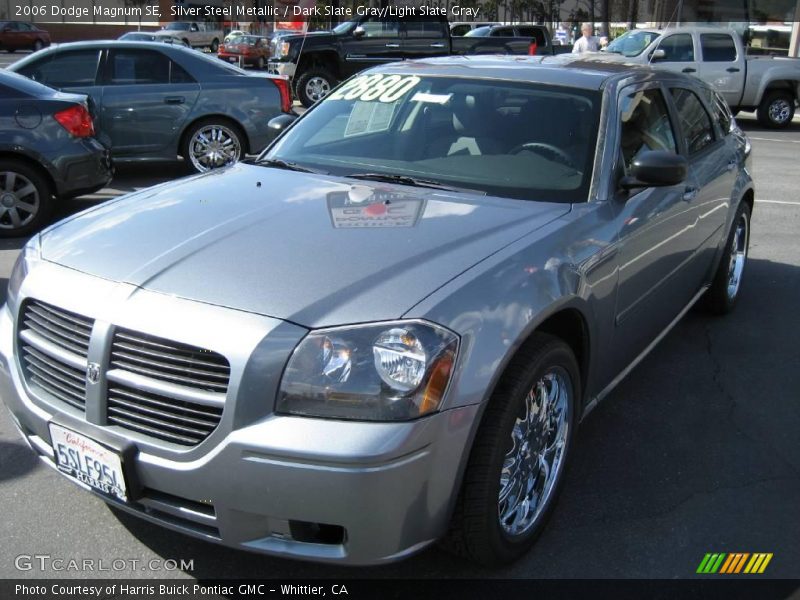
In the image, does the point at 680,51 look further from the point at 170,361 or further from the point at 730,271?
the point at 170,361

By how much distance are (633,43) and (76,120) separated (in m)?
13.0

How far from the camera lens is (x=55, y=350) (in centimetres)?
268

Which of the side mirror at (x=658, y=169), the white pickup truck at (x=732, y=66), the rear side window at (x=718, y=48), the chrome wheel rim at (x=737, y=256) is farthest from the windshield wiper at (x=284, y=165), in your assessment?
the rear side window at (x=718, y=48)

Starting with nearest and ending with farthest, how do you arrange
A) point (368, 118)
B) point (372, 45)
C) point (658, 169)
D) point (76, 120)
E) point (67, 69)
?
point (658, 169) < point (368, 118) < point (76, 120) < point (67, 69) < point (372, 45)

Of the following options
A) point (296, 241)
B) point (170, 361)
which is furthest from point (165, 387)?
point (296, 241)

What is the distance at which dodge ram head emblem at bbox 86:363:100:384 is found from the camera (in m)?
2.53

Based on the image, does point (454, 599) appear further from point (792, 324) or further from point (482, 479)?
point (792, 324)

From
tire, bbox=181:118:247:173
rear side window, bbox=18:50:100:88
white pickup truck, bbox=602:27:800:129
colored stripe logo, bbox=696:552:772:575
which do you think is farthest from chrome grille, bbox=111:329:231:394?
white pickup truck, bbox=602:27:800:129

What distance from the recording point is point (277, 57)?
18625mm

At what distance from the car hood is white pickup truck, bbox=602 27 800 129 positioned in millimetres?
14398

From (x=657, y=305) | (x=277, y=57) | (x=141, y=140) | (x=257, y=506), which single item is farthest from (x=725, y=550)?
(x=277, y=57)

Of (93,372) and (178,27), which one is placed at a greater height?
(178,27)

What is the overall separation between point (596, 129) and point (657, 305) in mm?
947

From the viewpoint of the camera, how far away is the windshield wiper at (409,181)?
3.55 m
